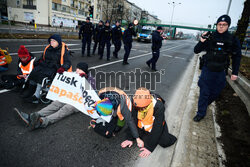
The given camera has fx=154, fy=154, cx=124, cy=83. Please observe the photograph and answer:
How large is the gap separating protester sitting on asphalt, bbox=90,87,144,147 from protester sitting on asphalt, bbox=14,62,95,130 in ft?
2.22

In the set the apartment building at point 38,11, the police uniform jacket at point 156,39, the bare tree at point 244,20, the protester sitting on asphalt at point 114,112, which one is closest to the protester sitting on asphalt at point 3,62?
the protester sitting on asphalt at point 114,112

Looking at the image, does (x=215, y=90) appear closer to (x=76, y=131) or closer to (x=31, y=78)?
(x=76, y=131)

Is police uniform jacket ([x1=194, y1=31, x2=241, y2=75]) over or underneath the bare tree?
underneath

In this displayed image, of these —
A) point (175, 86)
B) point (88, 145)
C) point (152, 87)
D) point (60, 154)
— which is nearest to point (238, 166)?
point (88, 145)

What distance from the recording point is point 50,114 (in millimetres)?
2891

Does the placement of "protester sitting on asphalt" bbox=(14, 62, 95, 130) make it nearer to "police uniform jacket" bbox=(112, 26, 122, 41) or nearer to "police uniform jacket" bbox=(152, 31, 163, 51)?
"police uniform jacket" bbox=(152, 31, 163, 51)

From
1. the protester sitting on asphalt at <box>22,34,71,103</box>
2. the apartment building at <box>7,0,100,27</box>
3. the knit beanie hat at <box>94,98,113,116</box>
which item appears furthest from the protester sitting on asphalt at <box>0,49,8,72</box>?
the apartment building at <box>7,0,100,27</box>

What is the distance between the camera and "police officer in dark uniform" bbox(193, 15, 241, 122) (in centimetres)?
281

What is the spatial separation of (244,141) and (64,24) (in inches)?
1883

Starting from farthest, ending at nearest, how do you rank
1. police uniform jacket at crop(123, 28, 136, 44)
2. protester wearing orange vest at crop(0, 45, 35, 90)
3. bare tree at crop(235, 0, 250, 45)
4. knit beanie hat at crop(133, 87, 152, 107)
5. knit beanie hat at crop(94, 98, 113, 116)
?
bare tree at crop(235, 0, 250, 45)
police uniform jacket at crop(123, 28, 136, 44)
protester wearing orange vest at crop(0, 45, 35, 90)
knit beanie hat at crop(94, 98, 113, 116)
knit beanie hat at crop(133, 87, 152, 107)

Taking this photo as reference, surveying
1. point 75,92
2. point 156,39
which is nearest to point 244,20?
point 156,39

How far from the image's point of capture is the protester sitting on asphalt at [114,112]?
221 centimetres

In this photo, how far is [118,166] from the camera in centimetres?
207

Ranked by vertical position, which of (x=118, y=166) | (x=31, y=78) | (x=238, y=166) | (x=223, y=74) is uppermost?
(x=223, y=74)
